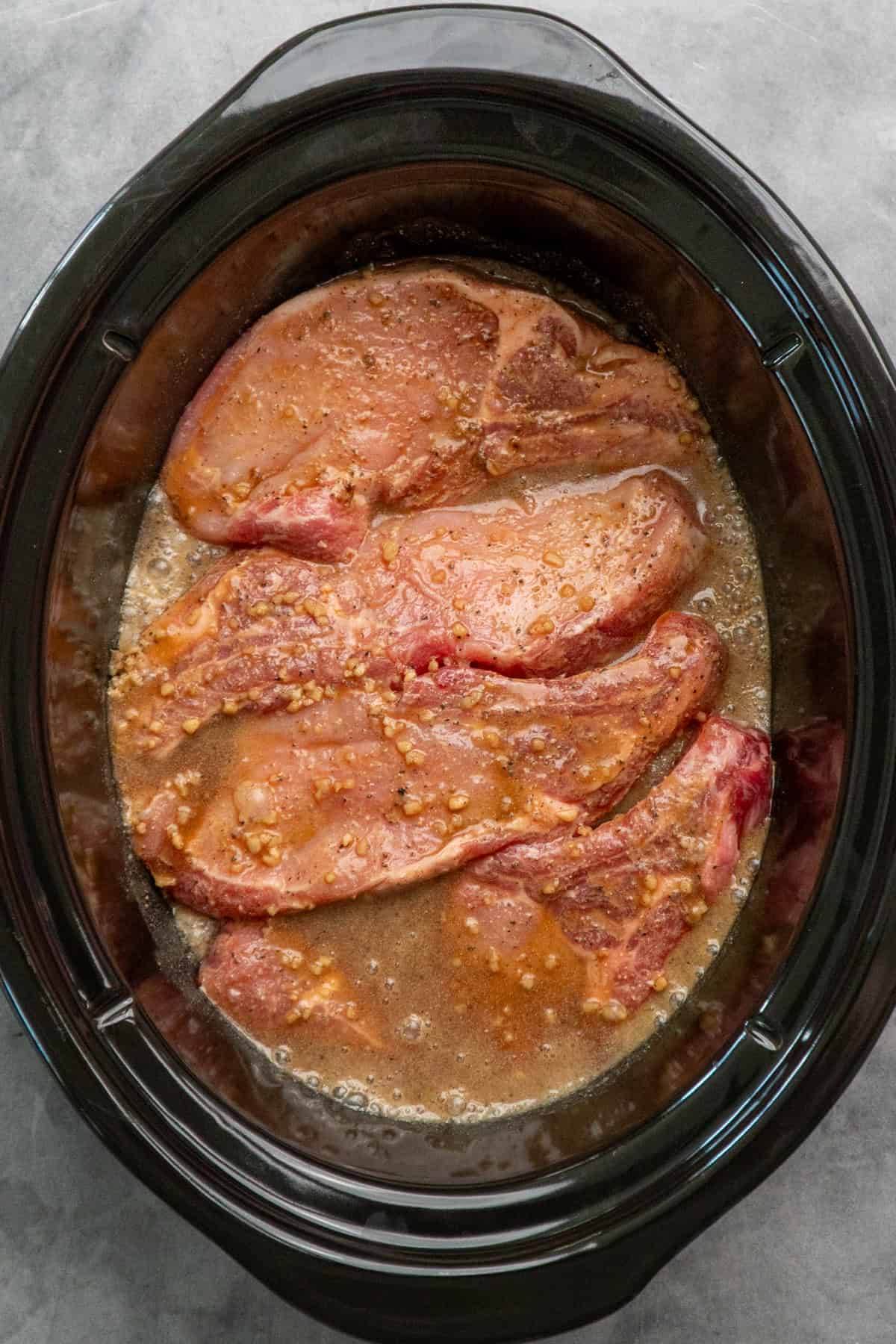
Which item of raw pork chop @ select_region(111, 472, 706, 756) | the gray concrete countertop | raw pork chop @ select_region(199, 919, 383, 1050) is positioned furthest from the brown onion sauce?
the gray concrete countertop

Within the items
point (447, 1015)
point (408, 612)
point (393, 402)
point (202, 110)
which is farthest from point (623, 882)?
point (202, 110)

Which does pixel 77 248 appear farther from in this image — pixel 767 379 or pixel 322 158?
pixel 767 379

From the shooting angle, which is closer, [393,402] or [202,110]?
[393,402]

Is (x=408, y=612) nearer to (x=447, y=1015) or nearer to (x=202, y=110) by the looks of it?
(x=447, y=1015)

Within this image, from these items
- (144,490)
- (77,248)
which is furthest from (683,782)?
(77,248)

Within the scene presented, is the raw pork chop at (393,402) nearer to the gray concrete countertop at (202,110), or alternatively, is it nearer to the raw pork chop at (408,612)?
the raw pork chop at (408,612)

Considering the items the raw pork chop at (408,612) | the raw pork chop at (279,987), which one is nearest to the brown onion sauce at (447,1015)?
the raw pork chop at (279,987)
